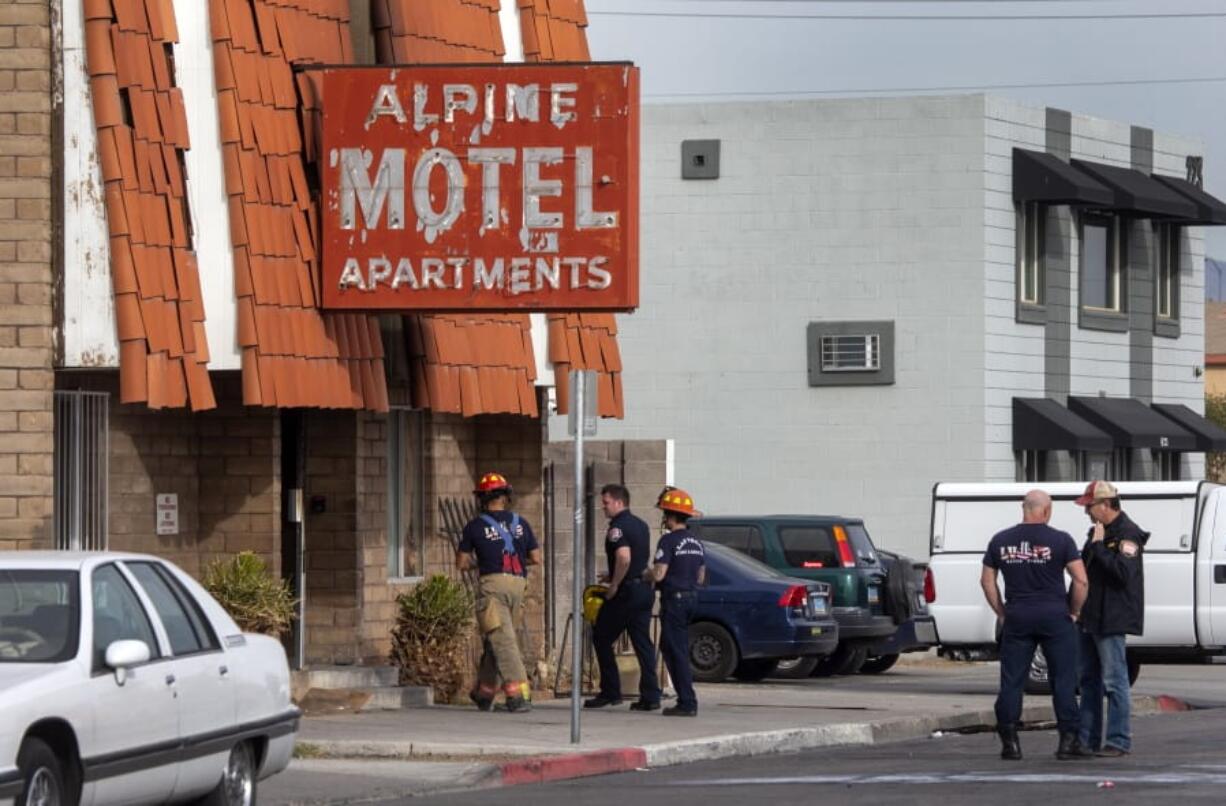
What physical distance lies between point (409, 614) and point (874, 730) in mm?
4055

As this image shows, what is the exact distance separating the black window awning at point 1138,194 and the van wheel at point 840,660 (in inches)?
508

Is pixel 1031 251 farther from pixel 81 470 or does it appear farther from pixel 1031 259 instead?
pixel 81 470

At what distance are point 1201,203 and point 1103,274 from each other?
2307mm

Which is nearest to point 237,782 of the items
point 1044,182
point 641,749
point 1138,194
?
point 641,749

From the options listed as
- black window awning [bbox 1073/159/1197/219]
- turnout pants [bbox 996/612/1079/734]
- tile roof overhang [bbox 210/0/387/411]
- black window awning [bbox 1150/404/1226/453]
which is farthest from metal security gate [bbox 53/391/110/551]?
black window awning [bbox 1150/404/1226/453]

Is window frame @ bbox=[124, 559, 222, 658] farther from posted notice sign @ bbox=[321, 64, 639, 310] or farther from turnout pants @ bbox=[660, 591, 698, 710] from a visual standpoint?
turnout pants @ bbox=[660, 591, 698, 710]

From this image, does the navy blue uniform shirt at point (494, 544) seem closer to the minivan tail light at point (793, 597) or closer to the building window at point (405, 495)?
the building window at point (405, 495)

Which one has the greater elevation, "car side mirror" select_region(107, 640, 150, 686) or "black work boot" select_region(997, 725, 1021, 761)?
"car side mirror" select_region(107, 640, 150, 686)

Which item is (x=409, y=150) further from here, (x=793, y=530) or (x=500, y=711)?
(x=793, y=530)

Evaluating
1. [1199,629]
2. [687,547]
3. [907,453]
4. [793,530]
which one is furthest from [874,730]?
[907,453]

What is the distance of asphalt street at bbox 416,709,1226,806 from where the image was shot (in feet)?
46.5

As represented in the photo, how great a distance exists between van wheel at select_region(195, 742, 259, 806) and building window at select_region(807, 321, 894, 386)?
24.5m

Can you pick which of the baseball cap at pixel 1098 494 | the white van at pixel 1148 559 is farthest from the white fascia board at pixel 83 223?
the white van at pixel 1148 559

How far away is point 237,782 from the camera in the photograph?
12586mm
